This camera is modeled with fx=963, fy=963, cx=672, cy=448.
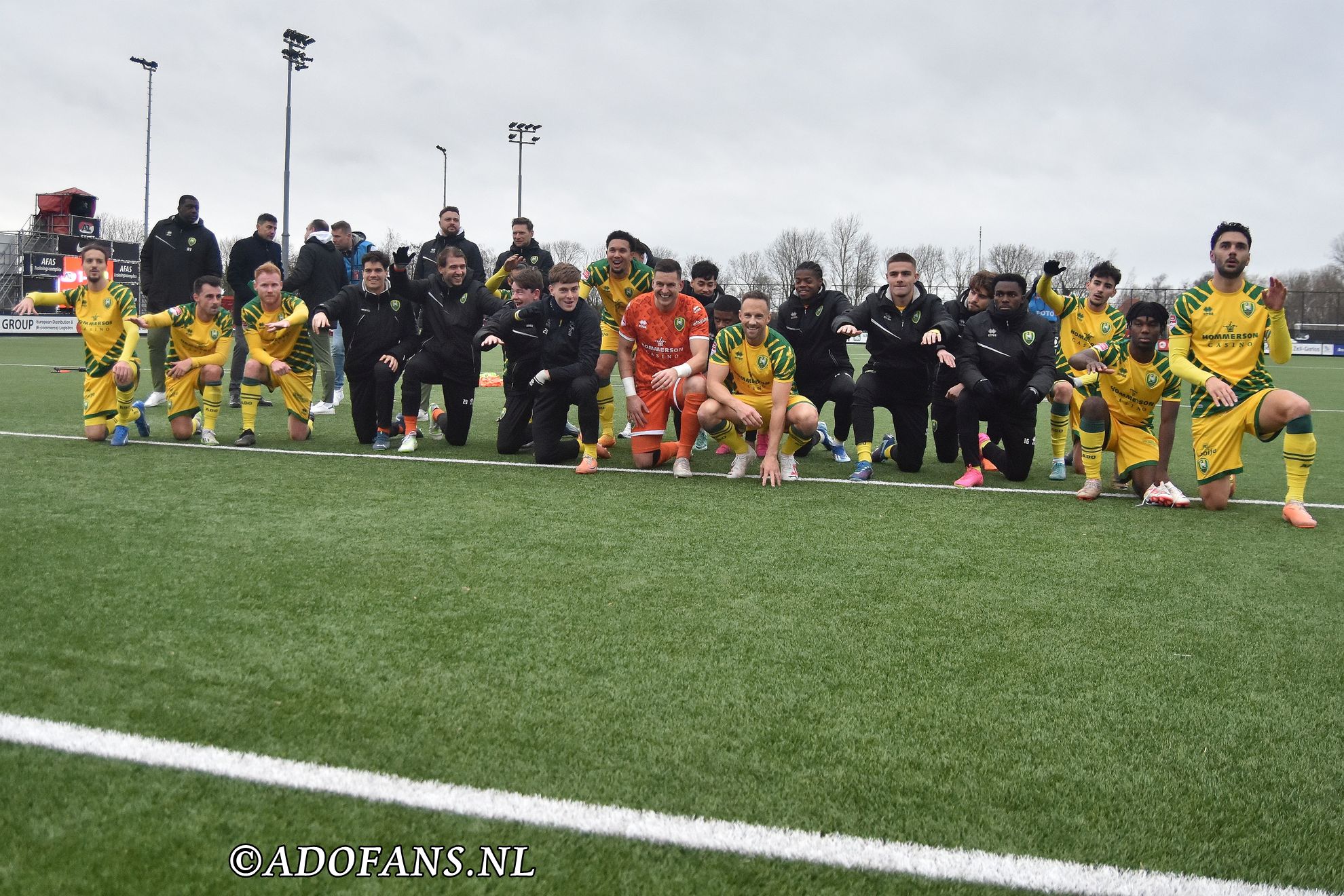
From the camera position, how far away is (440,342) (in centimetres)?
878

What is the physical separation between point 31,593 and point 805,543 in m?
3.40

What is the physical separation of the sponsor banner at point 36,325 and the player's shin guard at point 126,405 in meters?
24.3

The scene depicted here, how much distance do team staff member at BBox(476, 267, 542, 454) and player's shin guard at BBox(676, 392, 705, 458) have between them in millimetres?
1560

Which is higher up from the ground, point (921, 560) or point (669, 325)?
point (669, 325)

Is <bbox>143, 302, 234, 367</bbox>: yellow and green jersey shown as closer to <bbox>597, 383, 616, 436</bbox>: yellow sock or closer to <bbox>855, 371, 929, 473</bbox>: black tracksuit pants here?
<bbox>597, 383, 616, 436</bbox>: yellow sock

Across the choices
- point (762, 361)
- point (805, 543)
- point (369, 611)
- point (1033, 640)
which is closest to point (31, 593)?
point (369, 611)

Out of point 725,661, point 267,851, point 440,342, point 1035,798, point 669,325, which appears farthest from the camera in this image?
point 440,342

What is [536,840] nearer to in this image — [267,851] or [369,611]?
[267,851]

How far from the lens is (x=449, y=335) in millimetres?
8773

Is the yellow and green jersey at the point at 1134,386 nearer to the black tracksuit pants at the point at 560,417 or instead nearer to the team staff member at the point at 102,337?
the black tracksuit pants at the point at 560,417

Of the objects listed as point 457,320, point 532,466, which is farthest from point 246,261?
point 532,466

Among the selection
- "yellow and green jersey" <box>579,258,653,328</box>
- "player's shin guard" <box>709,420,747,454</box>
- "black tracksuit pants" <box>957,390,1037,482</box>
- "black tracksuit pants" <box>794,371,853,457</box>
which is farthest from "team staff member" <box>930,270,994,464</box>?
"yellow and green jersey" <box>579,258,653,328</box>

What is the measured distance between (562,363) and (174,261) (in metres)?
5.59

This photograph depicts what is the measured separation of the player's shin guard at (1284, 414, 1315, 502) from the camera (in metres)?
5.89
